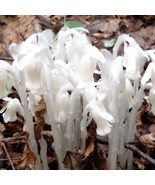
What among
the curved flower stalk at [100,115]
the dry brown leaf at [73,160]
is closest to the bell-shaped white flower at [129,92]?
the curved flower stalk at [100,115]

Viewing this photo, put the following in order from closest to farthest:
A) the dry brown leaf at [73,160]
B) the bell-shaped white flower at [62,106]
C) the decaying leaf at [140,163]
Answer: the bell-shaped white flower at [62,106] < the dry brown leaf at [73,160] < the decaying leaf at [140,163]

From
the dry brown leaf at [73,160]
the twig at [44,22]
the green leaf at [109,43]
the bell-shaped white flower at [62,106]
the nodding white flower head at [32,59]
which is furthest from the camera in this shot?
the twig at [44,22]

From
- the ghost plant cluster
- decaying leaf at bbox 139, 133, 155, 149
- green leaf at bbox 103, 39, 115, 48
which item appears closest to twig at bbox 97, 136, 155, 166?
the ghost plant cluster

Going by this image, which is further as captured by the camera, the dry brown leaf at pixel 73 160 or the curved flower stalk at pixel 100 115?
the dry brown leaf at pixel 73 160

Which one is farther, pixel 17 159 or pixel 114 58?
pixel 17 159

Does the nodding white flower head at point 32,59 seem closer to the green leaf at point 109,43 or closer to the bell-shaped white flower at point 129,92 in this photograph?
the bell-shaped white flower at point 129,92

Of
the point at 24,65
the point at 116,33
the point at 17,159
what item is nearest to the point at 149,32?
the point at 116,33

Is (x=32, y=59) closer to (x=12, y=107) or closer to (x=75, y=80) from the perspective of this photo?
(x=75, y=80)

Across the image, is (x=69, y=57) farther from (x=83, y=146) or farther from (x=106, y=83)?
(x=83, y=146)

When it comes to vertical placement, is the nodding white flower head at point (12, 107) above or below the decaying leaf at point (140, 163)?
above
